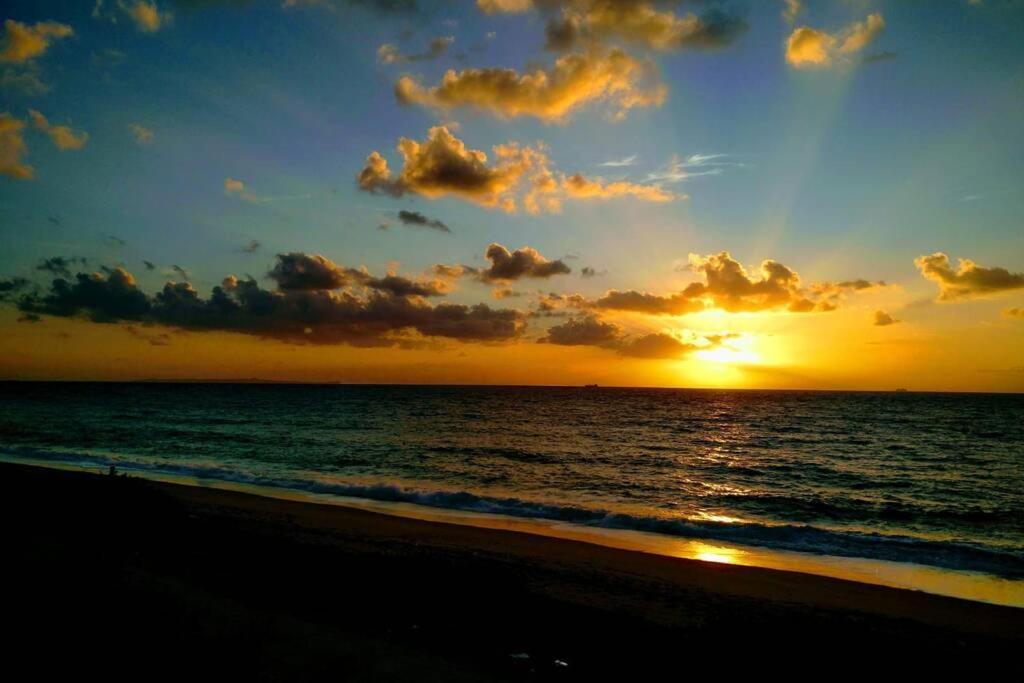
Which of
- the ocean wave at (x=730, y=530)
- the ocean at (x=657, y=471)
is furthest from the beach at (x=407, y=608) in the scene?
the ocean at (x=657, y=471)

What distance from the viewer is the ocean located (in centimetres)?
2052

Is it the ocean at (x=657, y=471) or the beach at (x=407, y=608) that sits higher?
the beach at (x=407, y=608)

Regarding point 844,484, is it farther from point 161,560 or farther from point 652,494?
point 161,560

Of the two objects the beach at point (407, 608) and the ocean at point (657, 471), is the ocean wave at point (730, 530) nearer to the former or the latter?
the ocean at point (657, 471)

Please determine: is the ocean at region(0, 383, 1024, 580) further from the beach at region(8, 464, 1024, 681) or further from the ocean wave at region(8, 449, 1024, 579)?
the beach at region(8, 464, 1024, 681)

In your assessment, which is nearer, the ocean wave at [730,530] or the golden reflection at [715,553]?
the golden reflection at [715,553]

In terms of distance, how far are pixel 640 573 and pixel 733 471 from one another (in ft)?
76.6

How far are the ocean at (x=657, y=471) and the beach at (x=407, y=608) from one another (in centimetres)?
640

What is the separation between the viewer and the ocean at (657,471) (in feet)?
67.3

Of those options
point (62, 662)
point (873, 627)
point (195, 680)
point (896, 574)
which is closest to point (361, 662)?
point (195, 680)

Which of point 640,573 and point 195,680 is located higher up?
point 195,680

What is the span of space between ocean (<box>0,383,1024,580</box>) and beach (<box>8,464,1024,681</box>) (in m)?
6.40

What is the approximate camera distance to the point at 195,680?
6.12 metres

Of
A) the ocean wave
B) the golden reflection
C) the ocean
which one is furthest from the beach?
the ocean
